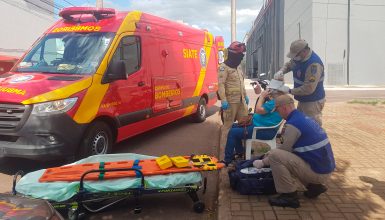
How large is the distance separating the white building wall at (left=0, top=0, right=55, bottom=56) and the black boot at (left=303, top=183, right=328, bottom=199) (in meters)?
30.0

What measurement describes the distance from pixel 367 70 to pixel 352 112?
69.2 ft

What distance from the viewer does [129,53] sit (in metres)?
6.97

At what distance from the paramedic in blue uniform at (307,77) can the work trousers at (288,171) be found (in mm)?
1077

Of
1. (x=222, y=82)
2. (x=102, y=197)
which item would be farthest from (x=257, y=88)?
(x=102, y=197)

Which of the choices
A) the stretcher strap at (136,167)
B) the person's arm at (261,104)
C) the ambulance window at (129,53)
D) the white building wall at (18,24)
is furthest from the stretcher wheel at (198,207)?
the white building wall at (18,24)

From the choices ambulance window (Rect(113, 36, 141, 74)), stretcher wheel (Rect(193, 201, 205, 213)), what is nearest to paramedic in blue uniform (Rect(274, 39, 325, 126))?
stretcher wheel (Rect(193, 201, 205, 213))

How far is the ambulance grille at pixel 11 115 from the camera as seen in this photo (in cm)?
538

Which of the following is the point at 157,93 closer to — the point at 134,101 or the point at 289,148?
the point at 134,101

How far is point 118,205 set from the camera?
4.67 m

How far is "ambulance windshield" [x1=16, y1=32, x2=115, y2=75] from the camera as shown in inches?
247

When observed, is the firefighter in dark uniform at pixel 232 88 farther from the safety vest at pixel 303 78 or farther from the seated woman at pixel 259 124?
the safety vest at pixel 303 78

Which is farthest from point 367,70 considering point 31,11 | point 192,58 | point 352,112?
point 31,11

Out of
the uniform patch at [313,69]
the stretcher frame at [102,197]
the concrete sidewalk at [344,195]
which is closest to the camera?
the stretcher frame at [102,197]

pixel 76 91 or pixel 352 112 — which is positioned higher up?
pixel 76 91
